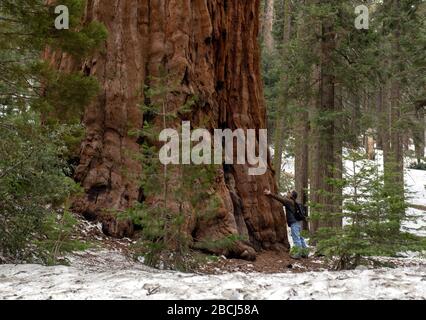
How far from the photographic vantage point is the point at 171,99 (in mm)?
9383

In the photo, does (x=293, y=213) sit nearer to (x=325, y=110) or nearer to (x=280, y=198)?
(x=280, y=198)

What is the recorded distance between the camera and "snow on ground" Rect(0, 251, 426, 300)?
4.16 metres

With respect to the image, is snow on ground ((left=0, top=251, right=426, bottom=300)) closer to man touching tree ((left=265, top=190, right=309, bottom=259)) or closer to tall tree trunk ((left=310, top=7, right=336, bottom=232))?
man touching tree ((left=265, top=190, right=309, bottom=259))

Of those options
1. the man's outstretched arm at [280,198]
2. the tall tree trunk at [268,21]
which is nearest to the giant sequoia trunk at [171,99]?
the man's outstretched arm at [280,198]

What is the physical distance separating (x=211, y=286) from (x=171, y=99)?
18.1 feet

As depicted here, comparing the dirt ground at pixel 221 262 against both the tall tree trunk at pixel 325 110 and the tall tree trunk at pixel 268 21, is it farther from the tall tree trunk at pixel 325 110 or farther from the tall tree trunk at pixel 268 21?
the tall tree trunk at pixel 268 21

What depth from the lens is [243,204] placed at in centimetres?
1134

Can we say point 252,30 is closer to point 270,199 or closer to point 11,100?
point 270,199

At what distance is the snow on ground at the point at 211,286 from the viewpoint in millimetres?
4156

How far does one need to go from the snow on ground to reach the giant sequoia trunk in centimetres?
370

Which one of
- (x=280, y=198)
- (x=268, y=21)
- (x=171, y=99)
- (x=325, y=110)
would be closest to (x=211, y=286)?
(x=171, y=99)

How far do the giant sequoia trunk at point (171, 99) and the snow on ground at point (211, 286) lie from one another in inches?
146
